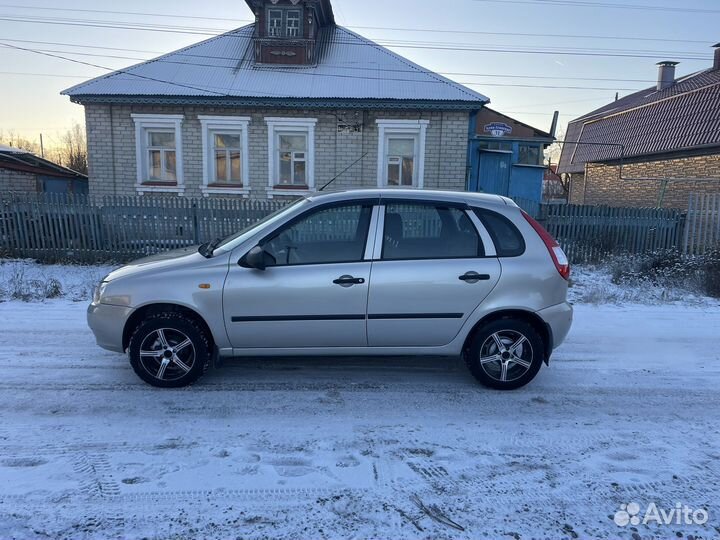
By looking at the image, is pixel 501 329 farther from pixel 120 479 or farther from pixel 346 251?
pixel 120 479

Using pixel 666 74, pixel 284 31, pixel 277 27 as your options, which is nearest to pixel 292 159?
pixel 284 31

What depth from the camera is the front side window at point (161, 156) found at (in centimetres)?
1426

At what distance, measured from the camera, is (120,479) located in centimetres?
271

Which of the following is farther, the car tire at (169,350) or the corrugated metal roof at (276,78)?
the corrugated metal roof at (276,78)

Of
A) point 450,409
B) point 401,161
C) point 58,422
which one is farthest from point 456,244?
point 401,161

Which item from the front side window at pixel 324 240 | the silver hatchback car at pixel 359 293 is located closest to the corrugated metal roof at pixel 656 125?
the silver hatchback car at pixel 359 293

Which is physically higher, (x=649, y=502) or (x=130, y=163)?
(x=130, y=163)

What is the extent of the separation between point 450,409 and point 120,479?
2.32 meters

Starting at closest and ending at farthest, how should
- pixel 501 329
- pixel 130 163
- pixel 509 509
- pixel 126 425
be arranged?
pixel 509 509 < pixel 126 425 < pixel 501 329 < pixel 130 163

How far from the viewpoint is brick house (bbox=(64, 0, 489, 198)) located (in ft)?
44.1

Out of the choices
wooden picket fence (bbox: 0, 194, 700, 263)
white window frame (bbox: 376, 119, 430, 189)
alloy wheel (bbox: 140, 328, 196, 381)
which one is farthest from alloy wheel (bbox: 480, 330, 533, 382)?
white window frame (bbox: 376, 119, 430, 189)

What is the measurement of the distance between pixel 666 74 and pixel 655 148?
29.0 feet

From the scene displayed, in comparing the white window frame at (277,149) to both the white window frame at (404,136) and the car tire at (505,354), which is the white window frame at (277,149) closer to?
the white window frame at (404,136)

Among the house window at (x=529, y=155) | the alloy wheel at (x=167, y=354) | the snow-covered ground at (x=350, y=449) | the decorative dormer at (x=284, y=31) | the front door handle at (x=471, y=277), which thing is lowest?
the snow-covered ground at (x=350, y=449)
